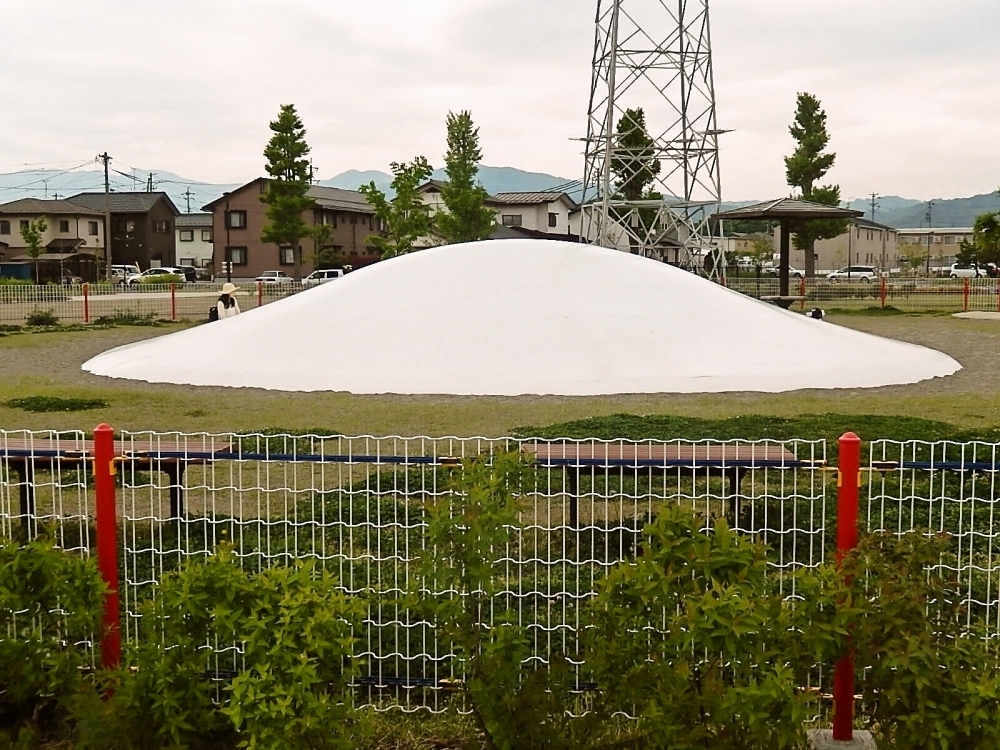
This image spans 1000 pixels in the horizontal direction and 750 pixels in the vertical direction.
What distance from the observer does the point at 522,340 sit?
15.8 m

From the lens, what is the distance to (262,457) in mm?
4742

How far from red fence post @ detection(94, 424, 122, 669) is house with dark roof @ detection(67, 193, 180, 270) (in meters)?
72.3

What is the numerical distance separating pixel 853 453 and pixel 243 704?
2.45 m

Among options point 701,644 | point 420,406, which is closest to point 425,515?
point 701,644

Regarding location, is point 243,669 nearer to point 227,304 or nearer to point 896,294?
point 227,304

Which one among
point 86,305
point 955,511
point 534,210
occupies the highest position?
point 534,210

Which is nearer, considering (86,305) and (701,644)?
(701,644)

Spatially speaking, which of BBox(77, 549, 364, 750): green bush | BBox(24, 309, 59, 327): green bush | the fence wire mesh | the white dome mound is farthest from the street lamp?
BBox(77, 549, 364, 750): green bush

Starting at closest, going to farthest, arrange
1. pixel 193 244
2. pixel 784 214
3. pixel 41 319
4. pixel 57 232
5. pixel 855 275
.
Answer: pixel 41 319 < pixel 784 214 < pixel 855 275 < pixel 57 232 < pixel 193 244

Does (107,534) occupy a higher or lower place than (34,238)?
lower

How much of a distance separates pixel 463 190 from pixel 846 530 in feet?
133

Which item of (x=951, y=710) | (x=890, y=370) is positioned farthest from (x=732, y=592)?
(x=890, y=370)


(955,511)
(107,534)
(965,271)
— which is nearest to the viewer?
(107,534)

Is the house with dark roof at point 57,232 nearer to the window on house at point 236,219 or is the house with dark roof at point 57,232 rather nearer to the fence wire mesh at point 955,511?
the window on house at point 236,219
